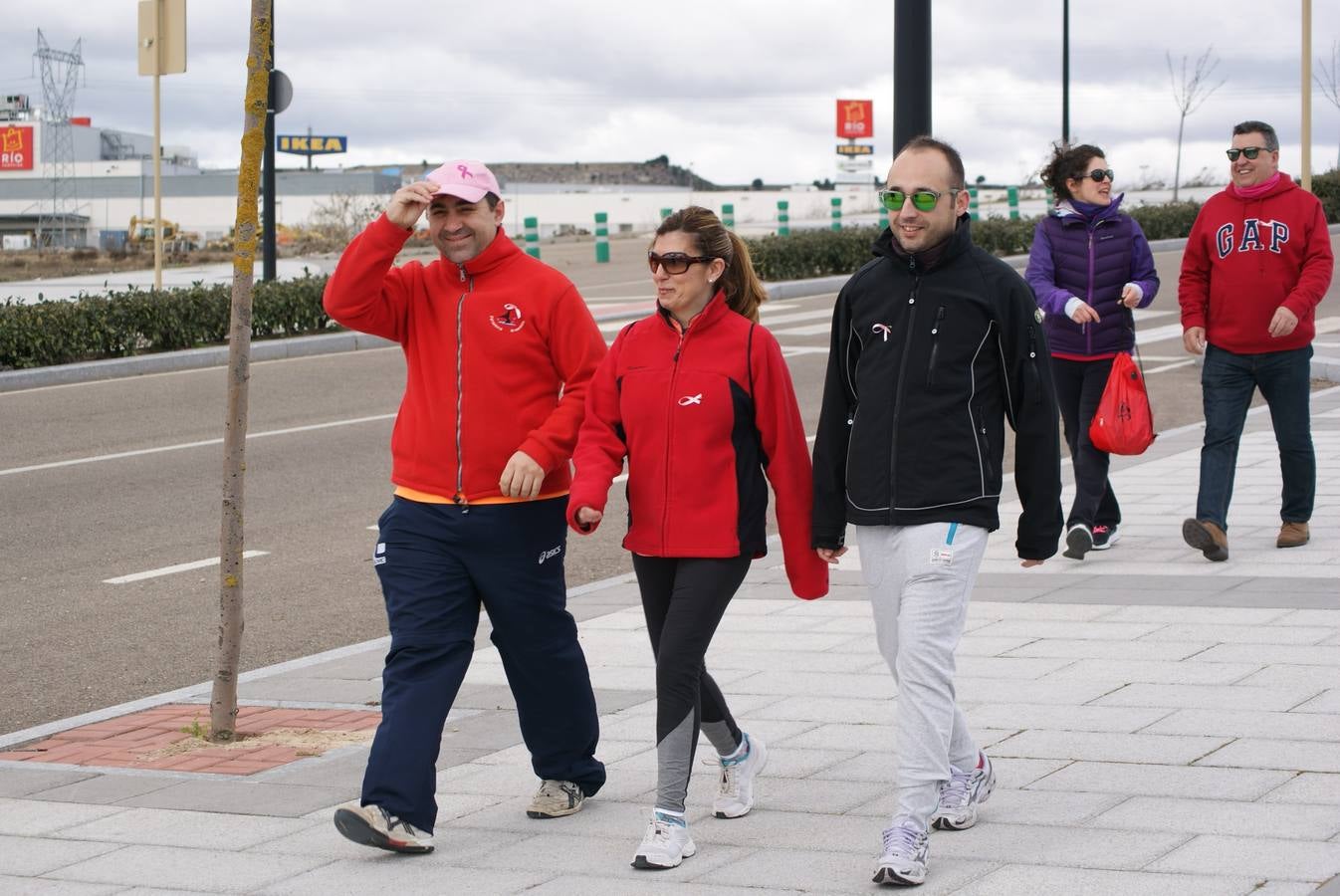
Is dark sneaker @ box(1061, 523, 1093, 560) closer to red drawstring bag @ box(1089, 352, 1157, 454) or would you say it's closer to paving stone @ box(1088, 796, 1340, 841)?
red drawstring bag @ box(1089, 352, 1157, 454)

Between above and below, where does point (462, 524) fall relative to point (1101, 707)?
above

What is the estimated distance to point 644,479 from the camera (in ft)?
15.5

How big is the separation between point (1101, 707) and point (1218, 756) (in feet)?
2.28

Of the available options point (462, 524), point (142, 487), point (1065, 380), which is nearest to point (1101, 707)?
point (462, 524)

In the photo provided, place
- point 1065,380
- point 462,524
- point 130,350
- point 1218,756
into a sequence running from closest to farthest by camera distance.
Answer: point 462,524 → point 1218,756 → point 1065,380 → point 130,350

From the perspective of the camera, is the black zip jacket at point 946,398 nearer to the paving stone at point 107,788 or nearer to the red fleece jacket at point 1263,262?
the paving stone at point 107,788

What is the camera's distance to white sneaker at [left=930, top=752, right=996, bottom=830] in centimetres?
471

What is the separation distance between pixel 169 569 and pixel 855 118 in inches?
2767

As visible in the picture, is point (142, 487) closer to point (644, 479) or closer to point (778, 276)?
point (644, 479)

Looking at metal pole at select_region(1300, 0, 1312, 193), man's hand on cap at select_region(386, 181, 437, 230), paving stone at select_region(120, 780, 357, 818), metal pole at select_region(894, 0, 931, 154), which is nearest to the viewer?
man's hand on cap at select_region(386, 181, 437, 230)

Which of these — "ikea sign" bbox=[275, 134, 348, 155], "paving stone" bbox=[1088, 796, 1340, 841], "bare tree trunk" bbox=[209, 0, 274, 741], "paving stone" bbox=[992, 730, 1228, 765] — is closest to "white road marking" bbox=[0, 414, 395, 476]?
"bare tree trunk" bbox=[209, 0, 274, 741]

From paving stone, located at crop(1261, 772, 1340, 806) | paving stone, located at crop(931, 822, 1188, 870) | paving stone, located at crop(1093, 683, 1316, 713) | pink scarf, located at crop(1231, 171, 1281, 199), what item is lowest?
paving stone, located at crop(931, 822, 1188, 870)

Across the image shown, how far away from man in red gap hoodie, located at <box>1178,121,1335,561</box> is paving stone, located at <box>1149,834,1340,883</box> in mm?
4161

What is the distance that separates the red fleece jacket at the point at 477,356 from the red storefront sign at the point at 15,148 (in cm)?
9359
